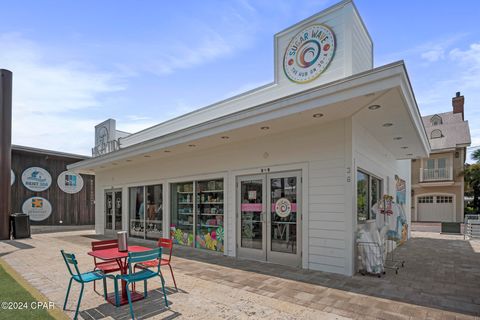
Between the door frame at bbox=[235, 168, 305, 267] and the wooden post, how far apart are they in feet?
33.0

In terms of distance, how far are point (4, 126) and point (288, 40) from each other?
11432 mm

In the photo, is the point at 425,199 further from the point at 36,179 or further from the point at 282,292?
the point at 36,179

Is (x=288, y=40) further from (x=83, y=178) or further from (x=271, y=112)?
(x=83, y=178)

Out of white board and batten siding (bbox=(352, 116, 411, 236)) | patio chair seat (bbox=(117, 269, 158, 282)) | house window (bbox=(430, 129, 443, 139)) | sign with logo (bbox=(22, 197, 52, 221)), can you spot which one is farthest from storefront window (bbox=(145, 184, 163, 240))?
house window (bbox=(430, 129, 443, 139))

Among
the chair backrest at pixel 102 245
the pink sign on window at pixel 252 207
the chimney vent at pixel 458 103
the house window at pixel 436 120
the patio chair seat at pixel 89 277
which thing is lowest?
the patio chair seat at pixel 89 277

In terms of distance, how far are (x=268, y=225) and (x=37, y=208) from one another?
44.4 ft

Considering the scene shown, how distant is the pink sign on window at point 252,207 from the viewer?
270 inches

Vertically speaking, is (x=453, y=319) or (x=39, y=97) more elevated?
(x=39, y=97)

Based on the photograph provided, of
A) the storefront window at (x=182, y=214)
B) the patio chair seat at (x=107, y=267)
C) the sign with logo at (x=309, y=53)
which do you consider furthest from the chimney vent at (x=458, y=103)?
the patio chair seat at (x=107, y=267)

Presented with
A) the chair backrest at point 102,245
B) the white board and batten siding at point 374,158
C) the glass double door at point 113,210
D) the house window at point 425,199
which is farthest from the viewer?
the house window at point 425,199

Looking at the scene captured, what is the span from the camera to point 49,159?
1531 cm

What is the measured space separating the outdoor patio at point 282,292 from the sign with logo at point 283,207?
44.1 inches

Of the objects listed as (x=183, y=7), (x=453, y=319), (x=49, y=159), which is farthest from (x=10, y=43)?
(x=49, y=159)

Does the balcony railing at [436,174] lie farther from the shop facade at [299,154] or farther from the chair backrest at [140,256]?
the chair backrest at [140,256]
